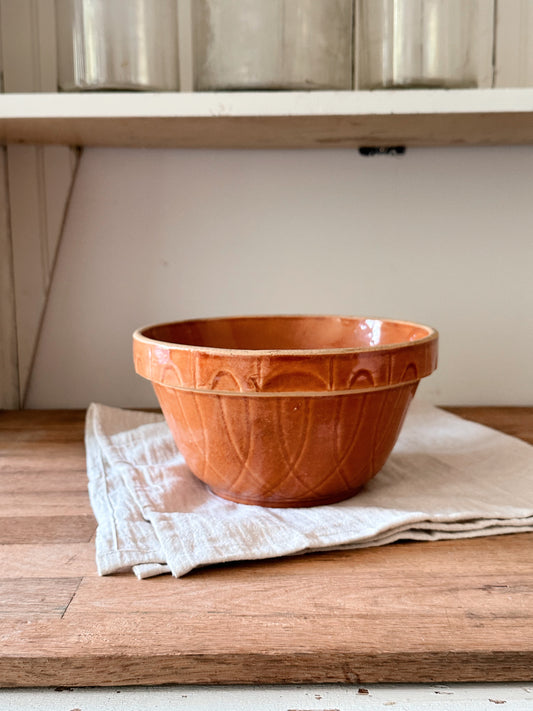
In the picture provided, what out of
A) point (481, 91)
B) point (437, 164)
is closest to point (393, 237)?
point (437, 164)

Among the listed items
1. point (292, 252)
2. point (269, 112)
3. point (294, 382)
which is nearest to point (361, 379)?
point (294, 382)

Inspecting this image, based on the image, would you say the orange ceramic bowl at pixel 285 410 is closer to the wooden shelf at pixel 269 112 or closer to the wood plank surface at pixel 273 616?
the wood plank surface at pixel 273 616

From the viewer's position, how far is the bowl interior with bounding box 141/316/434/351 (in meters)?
0.65

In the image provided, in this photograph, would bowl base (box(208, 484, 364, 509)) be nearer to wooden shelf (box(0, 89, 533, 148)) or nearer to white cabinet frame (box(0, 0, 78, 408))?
wooden shelf (box(0, 89, 533, 148))

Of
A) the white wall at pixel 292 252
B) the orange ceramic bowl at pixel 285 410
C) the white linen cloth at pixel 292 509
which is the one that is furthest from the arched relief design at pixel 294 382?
Result: the white wall at pixel 292 252

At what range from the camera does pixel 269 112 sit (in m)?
0.61

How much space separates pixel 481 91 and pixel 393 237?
11.3 inches

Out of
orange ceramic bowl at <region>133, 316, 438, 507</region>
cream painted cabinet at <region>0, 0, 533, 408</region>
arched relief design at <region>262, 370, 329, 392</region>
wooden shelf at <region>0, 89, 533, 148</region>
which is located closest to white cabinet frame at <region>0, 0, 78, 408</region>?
cream painted cabinet at <region>0, 0, 533, 408</region>

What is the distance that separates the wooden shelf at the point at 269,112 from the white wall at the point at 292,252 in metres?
0.13

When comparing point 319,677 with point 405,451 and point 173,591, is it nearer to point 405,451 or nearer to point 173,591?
point 173,591

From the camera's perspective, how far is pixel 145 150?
2.79ft

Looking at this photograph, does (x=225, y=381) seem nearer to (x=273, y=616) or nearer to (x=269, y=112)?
(x=273, y=616)

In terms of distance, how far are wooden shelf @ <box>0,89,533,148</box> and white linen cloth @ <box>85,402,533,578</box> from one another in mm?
324

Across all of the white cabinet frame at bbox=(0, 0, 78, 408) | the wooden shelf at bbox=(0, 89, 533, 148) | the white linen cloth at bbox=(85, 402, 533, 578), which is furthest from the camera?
the white cabinet frame at bbox=(0, 0, 78, 408)
